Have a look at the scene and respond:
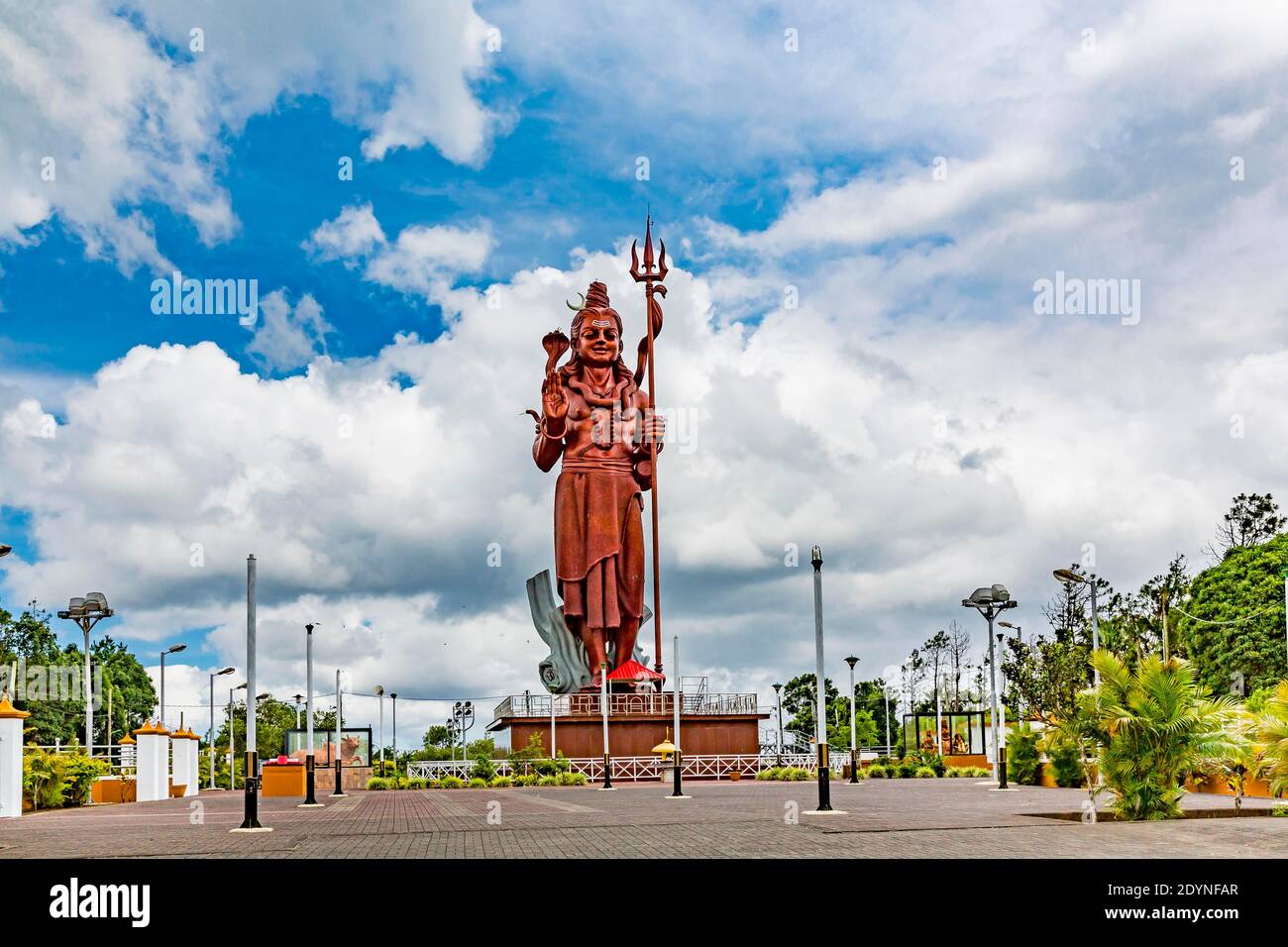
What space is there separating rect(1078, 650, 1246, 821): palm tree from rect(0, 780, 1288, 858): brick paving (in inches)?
32.7

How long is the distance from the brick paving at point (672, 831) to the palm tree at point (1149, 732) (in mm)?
830

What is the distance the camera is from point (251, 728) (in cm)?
2277

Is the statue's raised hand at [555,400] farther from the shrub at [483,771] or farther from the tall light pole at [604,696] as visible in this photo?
the shrub at [483,771]

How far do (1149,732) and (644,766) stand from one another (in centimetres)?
3004

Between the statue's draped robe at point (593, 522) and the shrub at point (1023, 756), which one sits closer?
the shrub at point (1023, 756)

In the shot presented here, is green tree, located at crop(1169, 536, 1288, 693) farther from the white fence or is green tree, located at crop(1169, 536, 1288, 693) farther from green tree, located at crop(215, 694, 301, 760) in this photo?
green tree, located at crop(215, 694, 301, 760)

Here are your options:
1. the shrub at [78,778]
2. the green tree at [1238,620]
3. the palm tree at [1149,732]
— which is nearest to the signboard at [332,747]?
the shrub at [78,778]

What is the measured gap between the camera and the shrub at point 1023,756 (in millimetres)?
35250

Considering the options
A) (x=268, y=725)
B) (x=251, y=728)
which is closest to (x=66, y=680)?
(x=268, y=725)

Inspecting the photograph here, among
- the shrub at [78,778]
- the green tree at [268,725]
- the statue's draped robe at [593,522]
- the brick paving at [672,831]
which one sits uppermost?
the statue's draped robe at [593,522]

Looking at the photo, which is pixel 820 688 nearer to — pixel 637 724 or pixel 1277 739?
pixel 1277 739

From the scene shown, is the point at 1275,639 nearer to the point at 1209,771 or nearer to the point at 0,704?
the point at 1209,771

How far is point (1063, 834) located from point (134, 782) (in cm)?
3446
